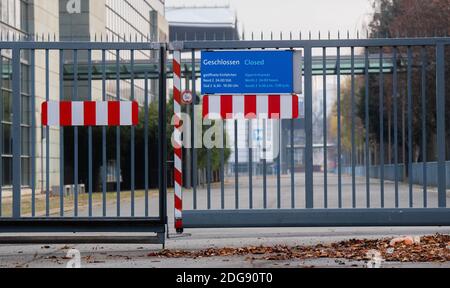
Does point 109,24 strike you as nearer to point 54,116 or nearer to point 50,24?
point 50,24

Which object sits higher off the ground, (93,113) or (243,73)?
(243,73)

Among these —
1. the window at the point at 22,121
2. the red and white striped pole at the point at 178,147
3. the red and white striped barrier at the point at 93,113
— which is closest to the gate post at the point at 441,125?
the red and white striped pole at the point at 178,147

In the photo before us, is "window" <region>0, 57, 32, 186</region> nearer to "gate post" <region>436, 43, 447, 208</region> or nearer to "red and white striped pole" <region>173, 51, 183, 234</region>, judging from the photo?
"red and white striped pole" <region>173, 51, 183, 234</region>

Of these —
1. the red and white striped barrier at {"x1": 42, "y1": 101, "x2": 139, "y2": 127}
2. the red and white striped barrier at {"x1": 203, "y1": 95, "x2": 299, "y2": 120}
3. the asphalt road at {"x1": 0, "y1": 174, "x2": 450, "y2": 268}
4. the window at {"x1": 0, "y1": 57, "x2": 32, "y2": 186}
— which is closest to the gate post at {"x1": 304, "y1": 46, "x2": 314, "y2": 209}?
the red and white striped barrier at {"x1": 203, "y1": 95, "x2": 299, "y2": 120}

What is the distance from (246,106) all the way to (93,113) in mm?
1967

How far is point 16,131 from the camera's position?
10.4m

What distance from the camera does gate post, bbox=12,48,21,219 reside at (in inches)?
405

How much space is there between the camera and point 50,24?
39125 millimetres

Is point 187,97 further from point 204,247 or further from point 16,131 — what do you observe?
point 16,131

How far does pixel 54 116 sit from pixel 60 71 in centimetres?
61

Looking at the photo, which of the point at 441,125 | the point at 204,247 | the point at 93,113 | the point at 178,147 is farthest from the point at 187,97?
the point at 441,125

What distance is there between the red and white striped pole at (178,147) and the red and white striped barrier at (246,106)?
36cm

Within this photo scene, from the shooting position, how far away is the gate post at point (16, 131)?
33.7 feet
